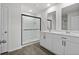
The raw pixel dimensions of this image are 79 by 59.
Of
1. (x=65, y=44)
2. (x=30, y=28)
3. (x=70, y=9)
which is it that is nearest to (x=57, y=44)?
(x=65, y=44)

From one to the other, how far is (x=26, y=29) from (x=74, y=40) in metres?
2.75

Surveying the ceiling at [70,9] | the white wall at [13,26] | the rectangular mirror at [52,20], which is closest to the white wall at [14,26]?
the white wall at [13,26]

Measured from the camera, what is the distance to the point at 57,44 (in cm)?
204

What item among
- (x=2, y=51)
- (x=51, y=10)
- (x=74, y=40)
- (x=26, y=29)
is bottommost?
(x=2, y=51)

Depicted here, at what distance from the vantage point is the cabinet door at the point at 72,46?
4.88ft

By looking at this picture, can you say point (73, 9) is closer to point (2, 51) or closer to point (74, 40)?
point (74, 40)

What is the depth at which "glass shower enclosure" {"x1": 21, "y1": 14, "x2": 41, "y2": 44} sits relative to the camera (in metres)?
3.65

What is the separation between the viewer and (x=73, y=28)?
2102mm

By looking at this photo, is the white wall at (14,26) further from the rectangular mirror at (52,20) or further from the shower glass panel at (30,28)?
the rectangular mirror at (52,20)

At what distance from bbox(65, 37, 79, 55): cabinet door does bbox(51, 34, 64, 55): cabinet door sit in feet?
0.64

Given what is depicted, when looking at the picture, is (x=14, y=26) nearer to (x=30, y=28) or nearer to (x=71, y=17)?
(x=30, y=28)

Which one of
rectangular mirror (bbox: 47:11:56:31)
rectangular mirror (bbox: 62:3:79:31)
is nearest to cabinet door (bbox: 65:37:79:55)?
rectangular mirror (bbox: 62:3:79:31)

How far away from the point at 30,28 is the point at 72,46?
9.29 feet

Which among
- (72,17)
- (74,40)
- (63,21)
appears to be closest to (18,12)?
(63,21)
